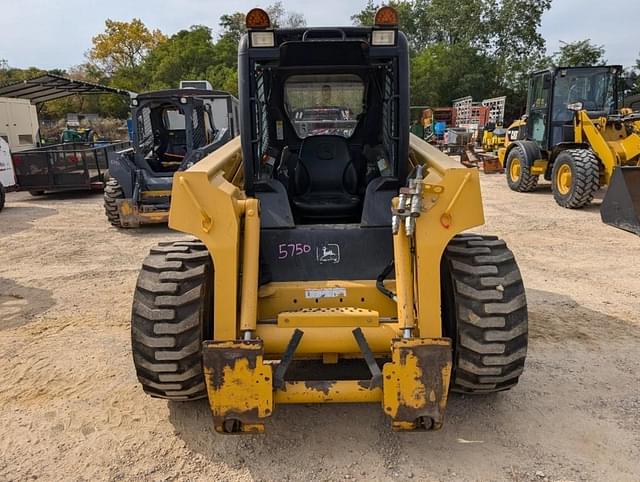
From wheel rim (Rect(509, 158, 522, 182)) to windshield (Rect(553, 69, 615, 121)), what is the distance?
148 cm

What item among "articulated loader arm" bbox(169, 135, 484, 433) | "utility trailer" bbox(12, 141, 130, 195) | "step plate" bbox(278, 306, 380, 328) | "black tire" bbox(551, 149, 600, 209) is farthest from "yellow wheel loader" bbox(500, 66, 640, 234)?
"utility trailer" bbox(12, 141, 130, 195)

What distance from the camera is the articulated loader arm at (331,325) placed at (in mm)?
2670

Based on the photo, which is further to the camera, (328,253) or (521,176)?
(521,176)

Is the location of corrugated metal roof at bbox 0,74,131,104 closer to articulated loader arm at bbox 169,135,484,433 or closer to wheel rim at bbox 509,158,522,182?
wheel rim at bbox 509,158,522,182

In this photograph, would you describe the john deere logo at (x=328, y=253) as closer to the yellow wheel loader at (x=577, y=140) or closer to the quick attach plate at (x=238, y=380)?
the quick attach plate at (x=238, y=380)

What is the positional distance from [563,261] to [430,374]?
464cm

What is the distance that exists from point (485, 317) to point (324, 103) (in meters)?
2.26

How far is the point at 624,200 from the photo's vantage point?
7.75 meters

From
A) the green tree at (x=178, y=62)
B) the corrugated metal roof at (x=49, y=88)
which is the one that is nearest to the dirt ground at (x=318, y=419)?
the corrugated metal roof at (x=49, y=88)

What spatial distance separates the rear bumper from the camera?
8.71 feet

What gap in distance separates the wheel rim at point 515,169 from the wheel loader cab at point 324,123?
8669 millimetres

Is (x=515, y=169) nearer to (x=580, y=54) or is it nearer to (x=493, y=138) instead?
(x=493, y=138)

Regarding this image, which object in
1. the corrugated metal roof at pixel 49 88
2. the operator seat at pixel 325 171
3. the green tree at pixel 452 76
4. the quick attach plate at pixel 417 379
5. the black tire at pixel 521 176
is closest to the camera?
the quick attach plate at pixel 417 379

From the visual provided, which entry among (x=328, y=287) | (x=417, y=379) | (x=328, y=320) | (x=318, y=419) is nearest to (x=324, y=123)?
(x=328, y=287)
